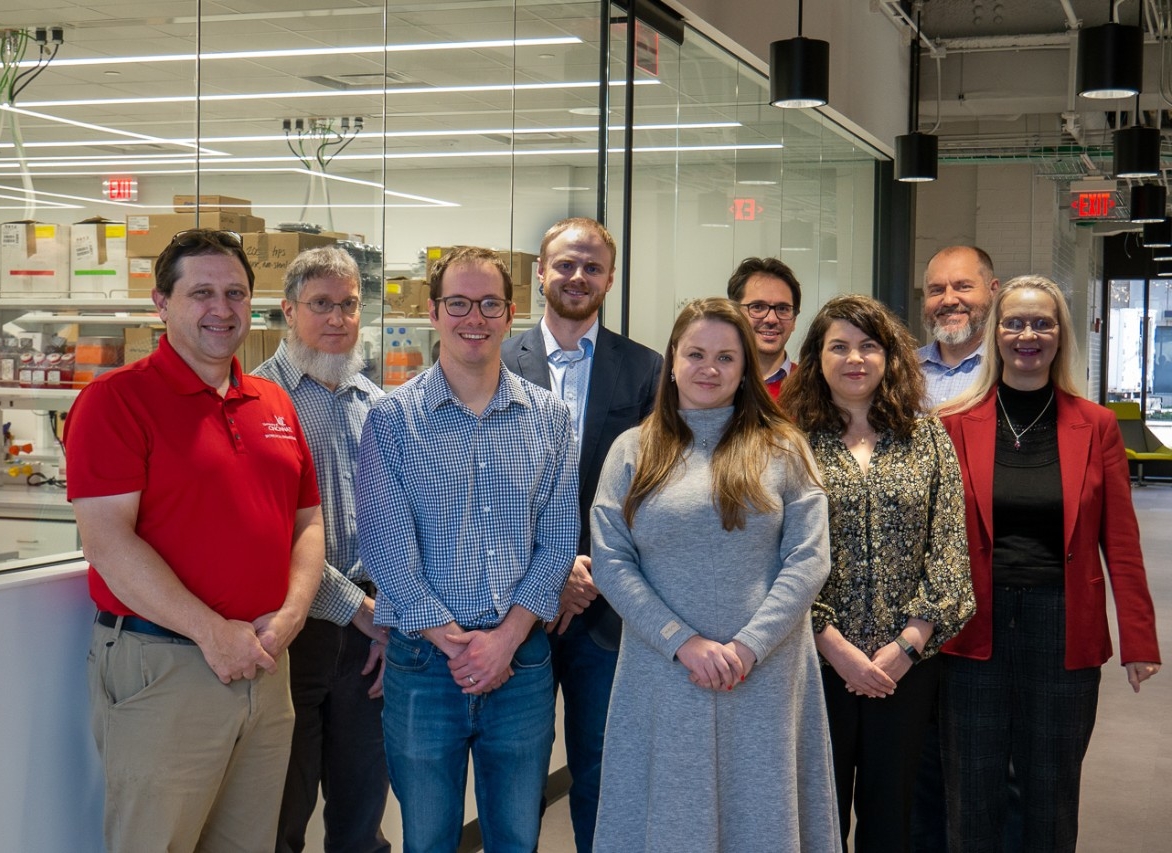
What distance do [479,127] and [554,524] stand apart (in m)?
2.37

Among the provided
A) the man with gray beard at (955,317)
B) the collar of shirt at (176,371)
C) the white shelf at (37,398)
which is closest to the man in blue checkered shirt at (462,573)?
the collar of shirt at (176,371)

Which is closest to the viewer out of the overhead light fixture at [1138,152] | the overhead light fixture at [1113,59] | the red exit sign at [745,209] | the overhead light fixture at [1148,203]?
the overhead light fixture at [1113,59]

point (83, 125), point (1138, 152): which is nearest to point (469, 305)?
point (83, 125)

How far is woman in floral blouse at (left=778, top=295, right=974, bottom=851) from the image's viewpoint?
2.60 m

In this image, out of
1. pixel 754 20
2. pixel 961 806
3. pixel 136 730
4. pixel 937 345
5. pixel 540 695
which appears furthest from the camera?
pixel 754 20

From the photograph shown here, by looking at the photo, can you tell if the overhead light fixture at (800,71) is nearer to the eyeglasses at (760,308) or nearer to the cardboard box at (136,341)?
the eyeglasses at (760,308)

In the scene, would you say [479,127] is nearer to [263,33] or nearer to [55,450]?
[263,33]

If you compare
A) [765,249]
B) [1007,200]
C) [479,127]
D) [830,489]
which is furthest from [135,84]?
[1007,200]

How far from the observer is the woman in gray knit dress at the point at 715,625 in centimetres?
236

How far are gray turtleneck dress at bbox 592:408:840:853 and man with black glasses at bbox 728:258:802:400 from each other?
956 mm

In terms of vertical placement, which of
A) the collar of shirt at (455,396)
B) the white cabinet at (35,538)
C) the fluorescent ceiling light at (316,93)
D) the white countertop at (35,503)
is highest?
the fluorescent ceiling light at (316,93)

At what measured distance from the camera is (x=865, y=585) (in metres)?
2.61

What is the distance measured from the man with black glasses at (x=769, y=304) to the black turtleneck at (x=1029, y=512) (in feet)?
2.39

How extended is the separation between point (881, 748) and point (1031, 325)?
107 centimetres
